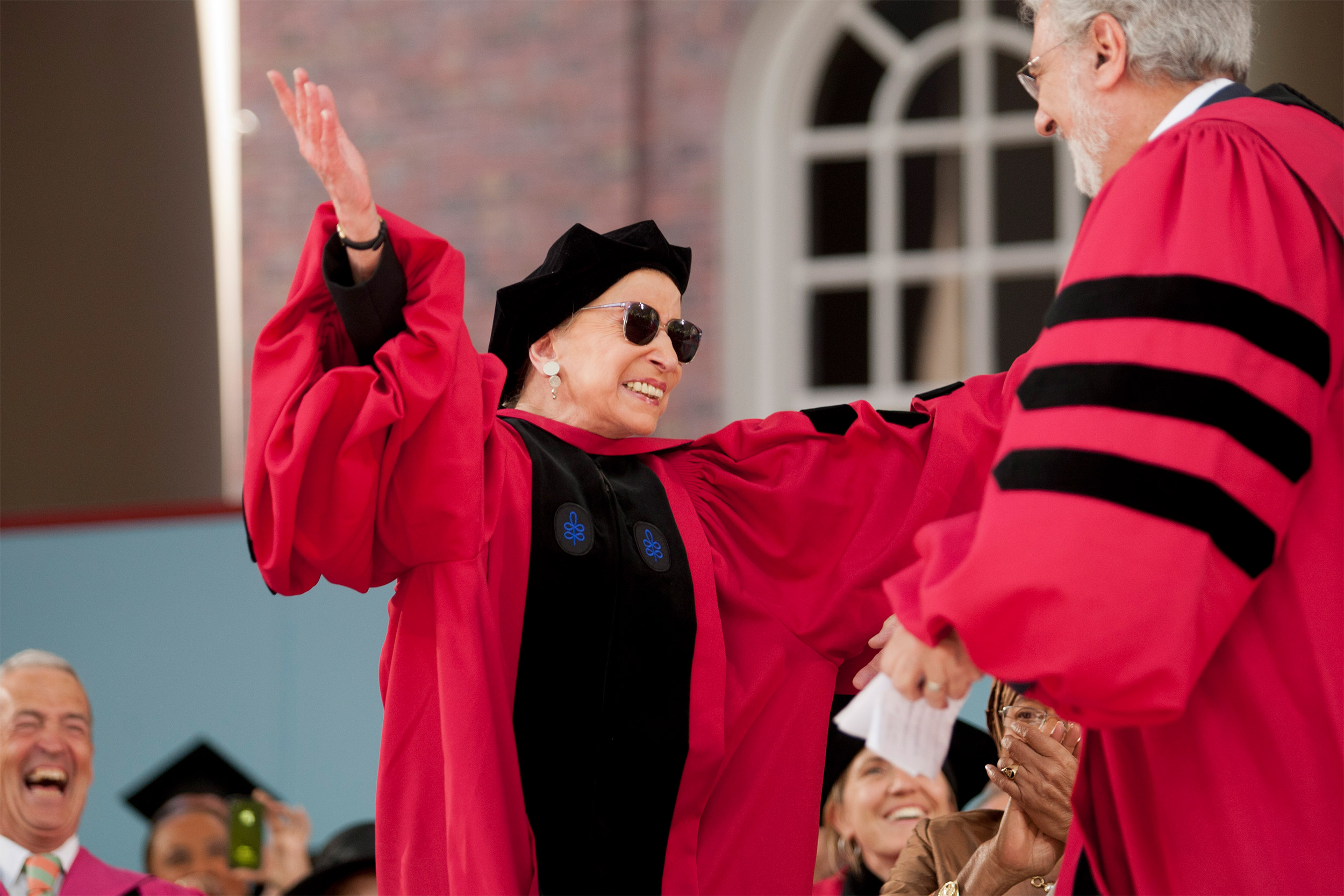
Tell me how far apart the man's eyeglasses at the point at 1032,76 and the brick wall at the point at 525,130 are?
203 inches

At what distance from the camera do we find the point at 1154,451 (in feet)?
6.07

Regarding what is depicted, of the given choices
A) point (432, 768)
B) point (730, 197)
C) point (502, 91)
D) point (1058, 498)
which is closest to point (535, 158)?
point (502, 91)

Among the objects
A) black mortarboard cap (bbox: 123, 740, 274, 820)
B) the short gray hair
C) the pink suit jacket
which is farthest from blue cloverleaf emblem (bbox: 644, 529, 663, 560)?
black mortarboard cap (bbox: 123, 740, 274, 820)

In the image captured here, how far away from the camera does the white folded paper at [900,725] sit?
1.95 metres

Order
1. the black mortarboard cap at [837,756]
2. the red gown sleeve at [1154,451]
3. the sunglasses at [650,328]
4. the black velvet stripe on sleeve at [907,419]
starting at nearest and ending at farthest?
1. the red gown sleeve at [1154,451]
2. the sunglasses at [650,328]
3. the black velvet stripe on sleeve at [907,419]
4. the black mortarboard cap at [837,756]

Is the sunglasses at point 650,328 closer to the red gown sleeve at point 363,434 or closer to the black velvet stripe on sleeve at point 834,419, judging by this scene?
the black velvet stripe on sleeve at point 834,419

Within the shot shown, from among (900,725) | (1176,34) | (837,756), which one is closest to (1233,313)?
(1176,34)

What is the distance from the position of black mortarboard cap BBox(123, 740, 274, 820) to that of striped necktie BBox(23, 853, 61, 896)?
1247 millimetres

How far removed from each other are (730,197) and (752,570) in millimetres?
5183

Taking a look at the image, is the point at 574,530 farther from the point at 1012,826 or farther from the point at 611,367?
the point at 1012,826

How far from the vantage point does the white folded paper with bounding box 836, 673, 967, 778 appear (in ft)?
6.40

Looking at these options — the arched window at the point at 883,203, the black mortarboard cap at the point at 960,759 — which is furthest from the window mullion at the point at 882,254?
the black mortarboard cap at the point at 960,759

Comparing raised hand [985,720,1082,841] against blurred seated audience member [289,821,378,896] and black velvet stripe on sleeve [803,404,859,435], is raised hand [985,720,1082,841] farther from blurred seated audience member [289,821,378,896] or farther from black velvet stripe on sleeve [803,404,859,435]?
blurred seated audience member [289,821,378,896]

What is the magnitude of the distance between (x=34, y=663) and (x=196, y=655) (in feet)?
3.96
